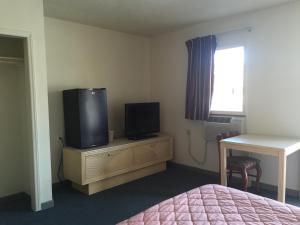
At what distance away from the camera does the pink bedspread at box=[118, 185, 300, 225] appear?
1501mm

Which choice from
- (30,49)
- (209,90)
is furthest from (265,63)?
(30,49)

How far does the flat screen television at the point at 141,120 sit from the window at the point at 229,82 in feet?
3.28

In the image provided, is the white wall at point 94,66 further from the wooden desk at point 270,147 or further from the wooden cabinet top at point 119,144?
the wooden desk at point 270,147

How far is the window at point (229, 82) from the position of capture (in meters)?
3.77

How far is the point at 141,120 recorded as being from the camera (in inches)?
169

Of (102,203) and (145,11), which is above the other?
(145,11)

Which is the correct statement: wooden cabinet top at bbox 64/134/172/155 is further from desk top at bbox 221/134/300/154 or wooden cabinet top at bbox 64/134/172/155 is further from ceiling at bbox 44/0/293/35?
ceiling at bbox 44/0/293/35

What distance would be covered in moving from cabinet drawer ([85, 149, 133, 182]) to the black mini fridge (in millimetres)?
195

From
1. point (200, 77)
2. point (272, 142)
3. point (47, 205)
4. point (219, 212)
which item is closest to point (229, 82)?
point (200, 77)

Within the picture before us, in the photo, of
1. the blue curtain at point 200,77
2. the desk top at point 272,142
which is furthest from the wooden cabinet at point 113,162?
the desk top at point 272,142

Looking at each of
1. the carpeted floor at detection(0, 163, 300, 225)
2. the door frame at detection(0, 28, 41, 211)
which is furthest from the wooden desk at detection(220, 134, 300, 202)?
the door frame at detection(0, 28, 41, 211)

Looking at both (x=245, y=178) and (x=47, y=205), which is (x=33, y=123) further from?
(x=245, y=178)

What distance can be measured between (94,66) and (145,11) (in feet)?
4.08

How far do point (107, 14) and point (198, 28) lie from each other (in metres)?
1.51
